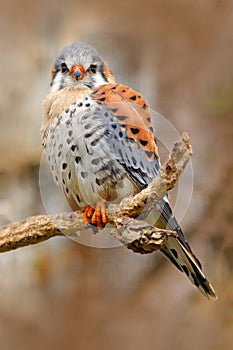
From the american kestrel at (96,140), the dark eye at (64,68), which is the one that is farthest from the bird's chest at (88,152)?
the dark eye at (64,68)

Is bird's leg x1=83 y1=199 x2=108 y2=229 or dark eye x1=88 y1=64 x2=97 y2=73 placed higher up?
dark eye x1=88 y1=64 x2=97 y2=73

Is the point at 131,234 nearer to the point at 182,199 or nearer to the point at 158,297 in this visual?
the point at 182,199

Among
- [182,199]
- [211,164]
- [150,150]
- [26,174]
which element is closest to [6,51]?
[26,174]

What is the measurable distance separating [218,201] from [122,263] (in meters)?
0.54

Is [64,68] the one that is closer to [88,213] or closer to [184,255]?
[88,213]

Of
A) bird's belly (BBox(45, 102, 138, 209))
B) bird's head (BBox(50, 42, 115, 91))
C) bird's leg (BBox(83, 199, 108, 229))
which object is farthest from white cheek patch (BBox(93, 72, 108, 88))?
bird's leg (BBox(83, 199, 108, 229))

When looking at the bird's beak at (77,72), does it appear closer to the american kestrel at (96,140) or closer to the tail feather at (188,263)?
the american kestrel at (96,140)

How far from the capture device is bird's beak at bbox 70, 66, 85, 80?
8.16ft

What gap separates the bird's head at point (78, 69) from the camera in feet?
8.18

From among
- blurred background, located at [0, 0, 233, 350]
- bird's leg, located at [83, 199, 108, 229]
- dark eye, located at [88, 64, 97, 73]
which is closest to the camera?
bird's leg, located at [83, 199, 108, 229]

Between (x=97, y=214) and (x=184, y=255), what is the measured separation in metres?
0.23

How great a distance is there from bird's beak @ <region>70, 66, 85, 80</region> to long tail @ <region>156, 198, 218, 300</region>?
1.33ft

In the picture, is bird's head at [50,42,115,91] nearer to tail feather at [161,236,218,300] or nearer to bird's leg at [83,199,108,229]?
bird's leg at [83,199,108,229]

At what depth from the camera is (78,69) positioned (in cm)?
249
